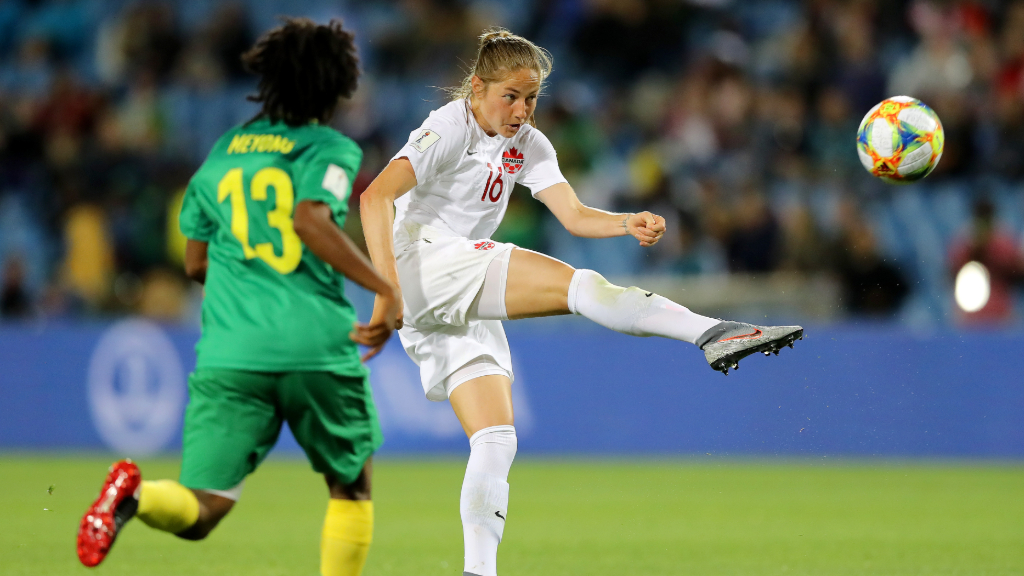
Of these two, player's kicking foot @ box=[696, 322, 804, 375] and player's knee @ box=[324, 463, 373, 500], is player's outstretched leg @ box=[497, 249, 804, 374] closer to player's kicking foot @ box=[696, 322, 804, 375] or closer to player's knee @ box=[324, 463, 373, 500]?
player's kicking foot @ box=[696, 322, 804, 375]

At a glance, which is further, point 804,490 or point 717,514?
point 804,490

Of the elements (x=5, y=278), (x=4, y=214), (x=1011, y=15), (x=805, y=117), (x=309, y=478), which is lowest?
(x=309, y=478)

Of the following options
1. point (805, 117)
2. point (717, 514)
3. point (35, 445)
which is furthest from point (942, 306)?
point (35, 445)

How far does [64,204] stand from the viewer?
13430mm

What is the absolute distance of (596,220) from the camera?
5.19m

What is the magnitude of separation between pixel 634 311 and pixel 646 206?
7901 millimetres

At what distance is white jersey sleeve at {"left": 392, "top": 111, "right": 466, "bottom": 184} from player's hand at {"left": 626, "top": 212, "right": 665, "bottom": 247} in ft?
2.42

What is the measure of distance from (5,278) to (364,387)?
9803mm

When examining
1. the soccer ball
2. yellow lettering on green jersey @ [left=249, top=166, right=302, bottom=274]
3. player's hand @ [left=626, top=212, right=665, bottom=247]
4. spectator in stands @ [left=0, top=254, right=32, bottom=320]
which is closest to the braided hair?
yellow lettering on green jersey @ [left=249, top=166, right=302, bottom=274]

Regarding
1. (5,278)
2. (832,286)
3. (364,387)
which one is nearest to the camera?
(364,387)

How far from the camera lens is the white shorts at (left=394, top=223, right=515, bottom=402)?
189 inches

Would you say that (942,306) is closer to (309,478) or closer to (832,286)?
(832,286)

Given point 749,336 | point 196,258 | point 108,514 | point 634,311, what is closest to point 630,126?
point 634,311

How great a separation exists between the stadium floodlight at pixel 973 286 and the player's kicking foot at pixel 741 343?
25.1 ft
